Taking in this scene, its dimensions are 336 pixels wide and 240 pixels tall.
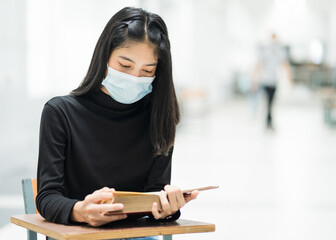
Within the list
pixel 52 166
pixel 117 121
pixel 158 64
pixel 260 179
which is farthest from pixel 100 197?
pixel 260 179

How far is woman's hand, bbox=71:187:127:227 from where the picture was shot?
130 centimetres

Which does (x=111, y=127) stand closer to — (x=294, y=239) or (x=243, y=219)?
(x=294, y=239)

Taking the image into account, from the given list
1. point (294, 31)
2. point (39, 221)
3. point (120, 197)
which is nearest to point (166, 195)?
point (120, 197)

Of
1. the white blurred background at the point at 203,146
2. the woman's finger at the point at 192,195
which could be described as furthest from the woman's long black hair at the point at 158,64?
the white blurred background at the point at 203,146

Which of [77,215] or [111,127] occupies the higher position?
[111,127]

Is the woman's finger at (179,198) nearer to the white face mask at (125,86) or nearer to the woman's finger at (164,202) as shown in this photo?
the woman's finger at (164,202)

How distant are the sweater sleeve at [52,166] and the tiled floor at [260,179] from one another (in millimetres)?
1754

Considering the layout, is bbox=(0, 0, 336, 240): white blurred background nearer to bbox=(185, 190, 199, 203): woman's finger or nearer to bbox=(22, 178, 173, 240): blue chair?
bbox=(22, 178, 173, 240): blue chair

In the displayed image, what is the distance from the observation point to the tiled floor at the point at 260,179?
3.68 metres

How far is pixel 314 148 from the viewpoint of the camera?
313 inches

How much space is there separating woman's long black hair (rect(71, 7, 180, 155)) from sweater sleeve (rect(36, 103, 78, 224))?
5.3 inches

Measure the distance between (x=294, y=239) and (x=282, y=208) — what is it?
0.94 metres

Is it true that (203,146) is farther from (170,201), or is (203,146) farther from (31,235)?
(170,201)

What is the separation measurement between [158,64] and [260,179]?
3986 millimetres
